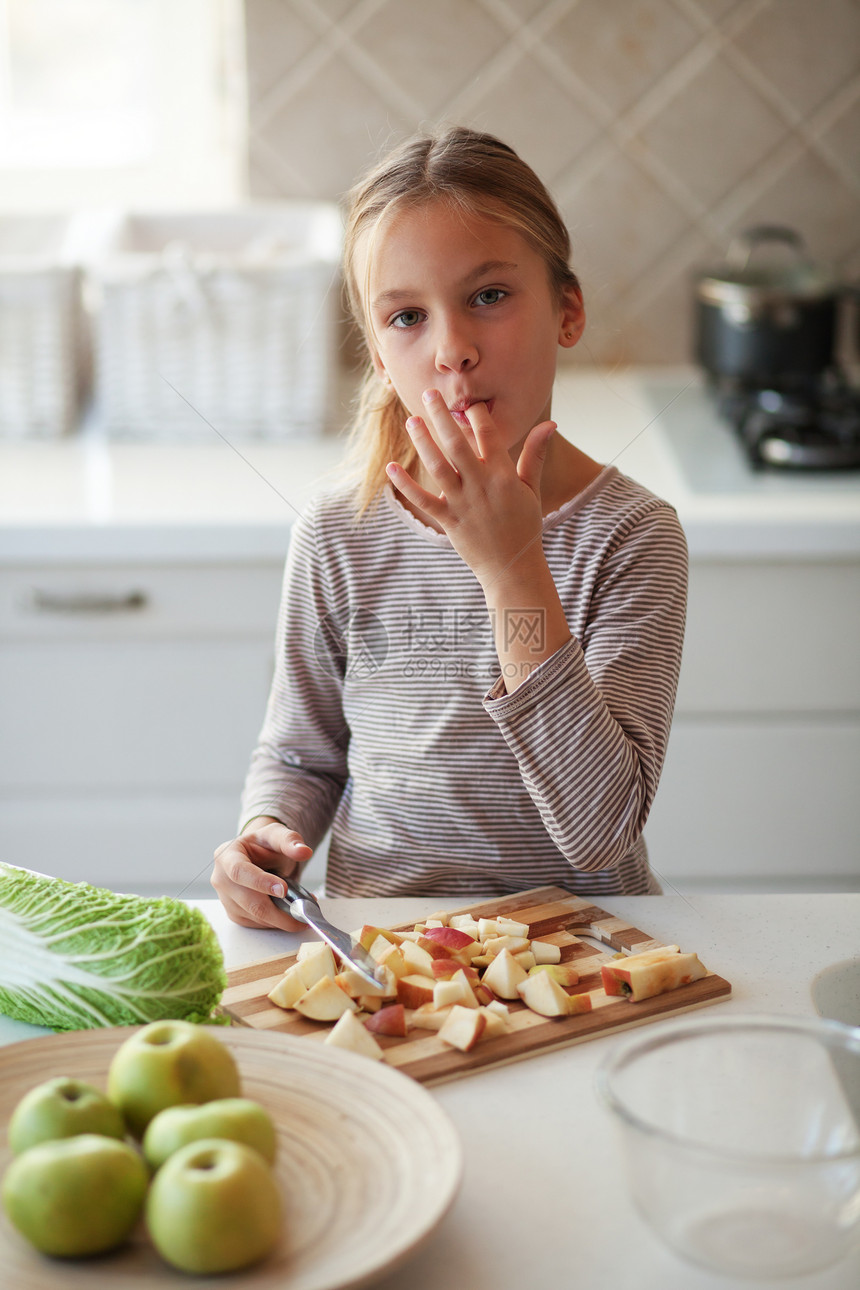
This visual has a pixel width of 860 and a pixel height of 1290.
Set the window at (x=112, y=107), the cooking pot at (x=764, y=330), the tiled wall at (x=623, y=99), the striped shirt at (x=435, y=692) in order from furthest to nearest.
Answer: the window at (x=112, y=107), the tiled wall at (x=623, y=99), the cooking pot at (x=764, y=330), the striped shirt at (x=435, y=692)

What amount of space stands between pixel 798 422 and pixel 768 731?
0.39 m

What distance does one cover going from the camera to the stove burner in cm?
157

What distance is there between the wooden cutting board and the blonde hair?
0.39 metres

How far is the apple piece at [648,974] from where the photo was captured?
73 cm

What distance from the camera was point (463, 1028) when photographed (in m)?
0.68

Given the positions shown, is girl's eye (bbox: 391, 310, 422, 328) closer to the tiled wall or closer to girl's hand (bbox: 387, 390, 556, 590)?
girl's hand (bbox: 387, 390, 556, 590)

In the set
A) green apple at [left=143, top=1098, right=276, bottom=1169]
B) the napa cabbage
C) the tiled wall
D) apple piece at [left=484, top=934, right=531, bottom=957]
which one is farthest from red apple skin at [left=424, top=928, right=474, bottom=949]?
the tiled wall

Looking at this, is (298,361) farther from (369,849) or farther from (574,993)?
(574,993)

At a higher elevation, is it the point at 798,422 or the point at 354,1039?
the point at 798,422

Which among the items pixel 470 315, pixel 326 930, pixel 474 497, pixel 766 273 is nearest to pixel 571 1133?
pixel 326 930

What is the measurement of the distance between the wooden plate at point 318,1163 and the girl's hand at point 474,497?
312 millimetres

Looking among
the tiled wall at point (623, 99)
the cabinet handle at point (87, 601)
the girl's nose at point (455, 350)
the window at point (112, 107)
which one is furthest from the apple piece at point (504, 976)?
the window at point (112, 107)

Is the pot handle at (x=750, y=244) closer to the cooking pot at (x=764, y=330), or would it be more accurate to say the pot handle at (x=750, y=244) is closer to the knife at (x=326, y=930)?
the cooking pot at (x=764, y=330)

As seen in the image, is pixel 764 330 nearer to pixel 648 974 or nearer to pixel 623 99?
pixel 623 99
